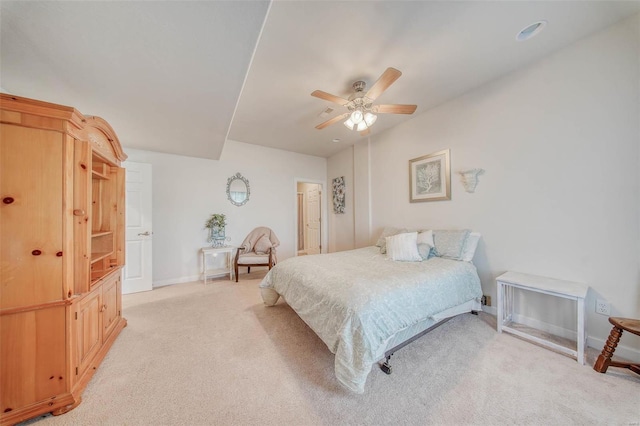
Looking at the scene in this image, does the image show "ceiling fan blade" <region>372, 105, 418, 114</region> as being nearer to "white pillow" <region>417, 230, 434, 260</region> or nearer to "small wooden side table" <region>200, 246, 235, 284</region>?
"white pillow" <region>417, 230, 434, 260</region>

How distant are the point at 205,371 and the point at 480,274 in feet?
9.80

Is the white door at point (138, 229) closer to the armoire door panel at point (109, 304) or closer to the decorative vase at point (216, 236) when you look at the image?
the decorative vase at point (216, 236)

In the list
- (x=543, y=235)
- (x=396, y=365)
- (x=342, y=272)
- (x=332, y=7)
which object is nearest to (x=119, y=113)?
(x=332, y=7)

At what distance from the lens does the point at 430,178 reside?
3074 millimetres

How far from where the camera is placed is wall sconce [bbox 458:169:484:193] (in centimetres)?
255

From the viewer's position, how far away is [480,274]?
8.43 ft

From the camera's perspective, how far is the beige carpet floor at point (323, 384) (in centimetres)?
124

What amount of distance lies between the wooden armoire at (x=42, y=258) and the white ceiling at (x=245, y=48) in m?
0.49

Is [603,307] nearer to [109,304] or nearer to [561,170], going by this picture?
[561,170]

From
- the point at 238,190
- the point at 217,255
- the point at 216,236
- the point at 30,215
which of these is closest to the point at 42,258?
the point at 30,215

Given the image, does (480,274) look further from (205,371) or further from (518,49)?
(205,371)

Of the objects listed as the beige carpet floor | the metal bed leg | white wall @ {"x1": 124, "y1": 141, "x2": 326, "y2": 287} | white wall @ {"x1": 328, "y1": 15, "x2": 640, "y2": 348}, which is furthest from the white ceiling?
the metal bed leg

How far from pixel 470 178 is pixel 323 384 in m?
2.65

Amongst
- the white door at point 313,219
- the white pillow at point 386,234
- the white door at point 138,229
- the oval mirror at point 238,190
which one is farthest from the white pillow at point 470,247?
the white door at point 138,229
